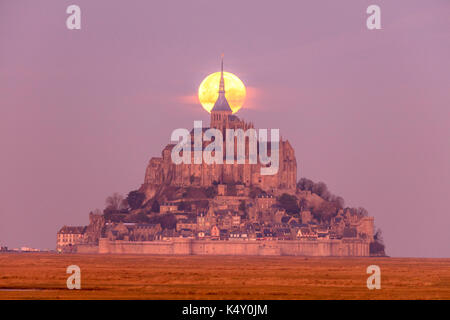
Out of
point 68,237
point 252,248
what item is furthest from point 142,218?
point 252,248

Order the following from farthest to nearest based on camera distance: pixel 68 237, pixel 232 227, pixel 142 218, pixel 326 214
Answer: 1. pixel 326 214
2. pixel 68 237
3. pixel 142 218
4. pixel 232 227

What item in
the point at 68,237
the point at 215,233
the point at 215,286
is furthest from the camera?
the point at 68,237

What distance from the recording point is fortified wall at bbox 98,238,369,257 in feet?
587

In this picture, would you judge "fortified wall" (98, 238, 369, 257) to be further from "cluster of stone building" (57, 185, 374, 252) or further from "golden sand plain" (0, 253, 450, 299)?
"golden sand plain" (0, 253, 450, 299)

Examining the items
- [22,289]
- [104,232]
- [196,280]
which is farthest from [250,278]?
[104,232]

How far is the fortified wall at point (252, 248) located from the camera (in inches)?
7042

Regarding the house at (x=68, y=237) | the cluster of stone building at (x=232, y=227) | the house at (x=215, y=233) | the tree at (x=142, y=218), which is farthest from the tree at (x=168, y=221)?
the house at (x=68, y=237)

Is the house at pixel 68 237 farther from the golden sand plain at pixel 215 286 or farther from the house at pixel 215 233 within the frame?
the golden sand plain at pixel 215 286

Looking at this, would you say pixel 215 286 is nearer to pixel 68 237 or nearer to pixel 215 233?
pixel 215 233

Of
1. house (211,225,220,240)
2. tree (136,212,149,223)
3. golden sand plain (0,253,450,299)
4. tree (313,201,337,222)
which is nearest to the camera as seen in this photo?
golden sand plain (0,253,450,299)

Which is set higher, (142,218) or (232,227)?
(142,218)

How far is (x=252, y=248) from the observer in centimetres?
17912

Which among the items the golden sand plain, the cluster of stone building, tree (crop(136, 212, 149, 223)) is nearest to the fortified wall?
the cluster of stone building
